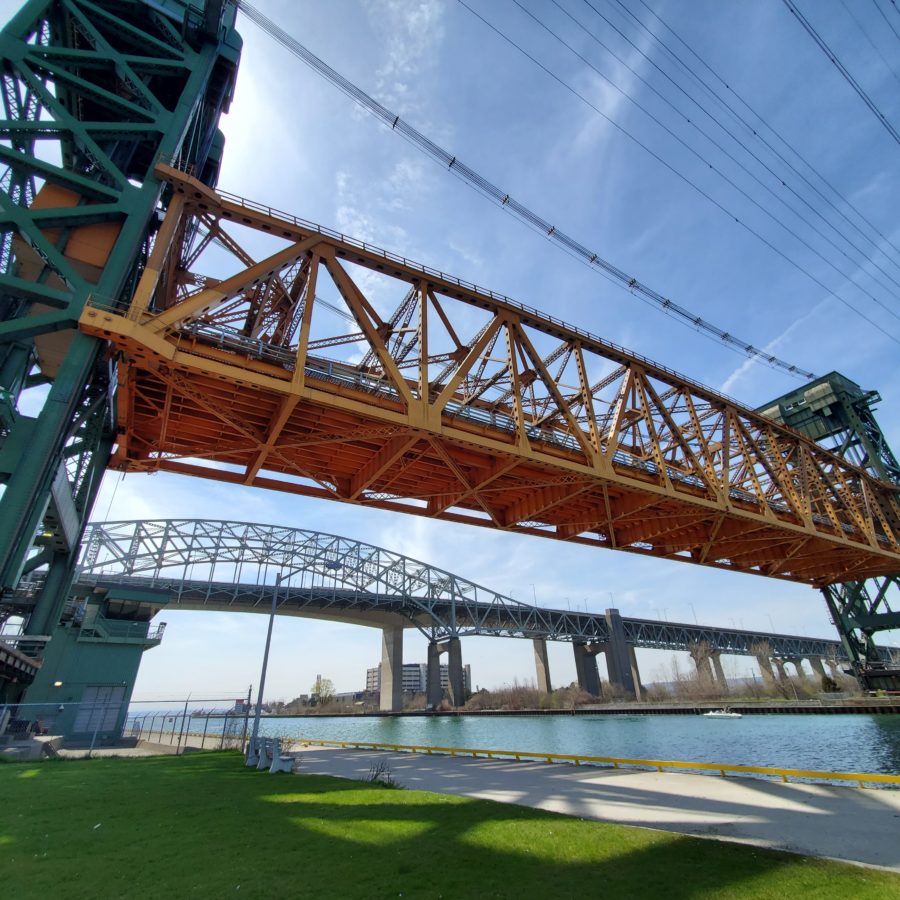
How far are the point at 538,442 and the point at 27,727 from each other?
2935 cm

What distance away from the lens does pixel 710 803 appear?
1138cm

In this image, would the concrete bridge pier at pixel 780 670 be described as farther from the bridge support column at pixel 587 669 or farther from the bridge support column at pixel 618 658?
the bridge support column at pixel 587 669

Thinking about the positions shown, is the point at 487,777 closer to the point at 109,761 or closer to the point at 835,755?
the point at 109,761

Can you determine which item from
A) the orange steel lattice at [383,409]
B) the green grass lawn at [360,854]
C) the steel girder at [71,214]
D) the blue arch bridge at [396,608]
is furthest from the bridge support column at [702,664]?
the steel girder at [71,214]

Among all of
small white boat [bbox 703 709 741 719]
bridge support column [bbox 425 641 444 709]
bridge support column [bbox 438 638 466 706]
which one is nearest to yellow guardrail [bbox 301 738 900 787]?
small white boat [bbox 703 709 741 719]

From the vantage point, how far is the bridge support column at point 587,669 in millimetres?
100294

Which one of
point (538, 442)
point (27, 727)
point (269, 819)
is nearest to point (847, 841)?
point (269, 819)

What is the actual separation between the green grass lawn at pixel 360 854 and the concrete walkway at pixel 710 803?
1423 millimetres

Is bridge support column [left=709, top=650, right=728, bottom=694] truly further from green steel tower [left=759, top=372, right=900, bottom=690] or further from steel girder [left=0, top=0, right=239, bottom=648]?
steel girder [left=0, top=0, right=239, bottom=648]

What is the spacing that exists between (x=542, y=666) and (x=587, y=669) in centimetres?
1030

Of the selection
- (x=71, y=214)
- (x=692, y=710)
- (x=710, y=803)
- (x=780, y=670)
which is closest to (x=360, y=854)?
(x=710, y=803)

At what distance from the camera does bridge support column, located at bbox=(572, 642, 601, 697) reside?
100 m

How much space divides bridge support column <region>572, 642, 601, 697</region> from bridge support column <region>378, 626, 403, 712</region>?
125 feet

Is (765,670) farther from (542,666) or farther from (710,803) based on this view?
(710,803)
